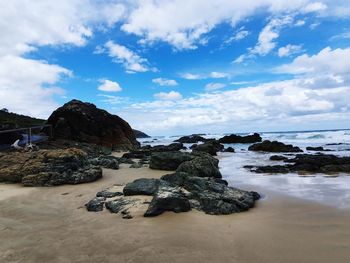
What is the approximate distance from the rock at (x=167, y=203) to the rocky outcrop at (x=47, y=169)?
12.8ft

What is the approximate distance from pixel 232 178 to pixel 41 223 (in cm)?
742

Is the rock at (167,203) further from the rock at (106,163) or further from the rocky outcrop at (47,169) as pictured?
the rock at (106,163)

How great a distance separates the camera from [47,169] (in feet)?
31.7

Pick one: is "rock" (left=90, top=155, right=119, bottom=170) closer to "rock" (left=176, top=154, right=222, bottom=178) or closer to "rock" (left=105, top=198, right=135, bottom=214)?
"rock" (left=176, top=154, right=222, bottom=178)

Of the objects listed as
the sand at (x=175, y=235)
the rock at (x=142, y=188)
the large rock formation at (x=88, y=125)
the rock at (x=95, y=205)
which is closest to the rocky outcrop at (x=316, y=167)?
the sand at (x=175, y=235)

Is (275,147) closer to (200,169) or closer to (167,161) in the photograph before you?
(167,161)

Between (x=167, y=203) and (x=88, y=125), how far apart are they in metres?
19.8

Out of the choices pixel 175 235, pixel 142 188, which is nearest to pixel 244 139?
pixel 142 188

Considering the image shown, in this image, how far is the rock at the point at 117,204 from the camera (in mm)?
6520

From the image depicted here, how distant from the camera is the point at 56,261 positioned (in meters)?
4.21


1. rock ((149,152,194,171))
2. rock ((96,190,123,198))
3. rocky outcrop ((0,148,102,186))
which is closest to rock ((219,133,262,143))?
rock ((149,152,194,171))

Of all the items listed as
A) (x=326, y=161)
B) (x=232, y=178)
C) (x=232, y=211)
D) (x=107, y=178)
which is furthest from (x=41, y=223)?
(x=326, y=161)

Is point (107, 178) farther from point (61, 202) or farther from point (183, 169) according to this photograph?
point (61, 202)

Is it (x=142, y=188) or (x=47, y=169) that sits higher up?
(x=47, y=169)
